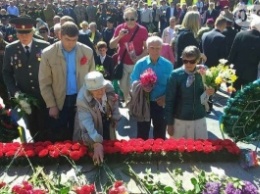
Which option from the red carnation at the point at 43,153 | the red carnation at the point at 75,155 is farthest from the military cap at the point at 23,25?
the red carnation at the point at 75,155

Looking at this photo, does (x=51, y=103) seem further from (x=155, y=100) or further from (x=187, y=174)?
(x=187, y=174)

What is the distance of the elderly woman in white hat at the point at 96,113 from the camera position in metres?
3.27

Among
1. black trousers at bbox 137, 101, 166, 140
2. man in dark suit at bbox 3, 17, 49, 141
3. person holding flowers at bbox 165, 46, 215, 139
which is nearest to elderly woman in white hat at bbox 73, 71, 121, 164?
person holding flowers at bbox 165, 46, 215, 139

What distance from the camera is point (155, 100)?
4.67 m

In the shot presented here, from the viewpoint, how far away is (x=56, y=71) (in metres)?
4.03

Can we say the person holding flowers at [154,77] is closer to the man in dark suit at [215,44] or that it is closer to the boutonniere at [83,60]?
the boutonniere at [83,60]

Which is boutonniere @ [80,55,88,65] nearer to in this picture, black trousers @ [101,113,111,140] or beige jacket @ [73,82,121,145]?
beige jacket @ [73,82,121,145]

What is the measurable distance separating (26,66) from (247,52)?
334cm

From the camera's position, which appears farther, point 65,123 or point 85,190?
point 65,123

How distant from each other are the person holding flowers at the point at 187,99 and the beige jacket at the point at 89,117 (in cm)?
65

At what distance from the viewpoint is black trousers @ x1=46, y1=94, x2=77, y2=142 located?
4133 millimetres

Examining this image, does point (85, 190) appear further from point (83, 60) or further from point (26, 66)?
point (26, 66)

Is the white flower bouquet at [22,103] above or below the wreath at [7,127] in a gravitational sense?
above

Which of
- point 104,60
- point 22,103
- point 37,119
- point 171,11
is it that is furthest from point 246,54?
point 171,11
